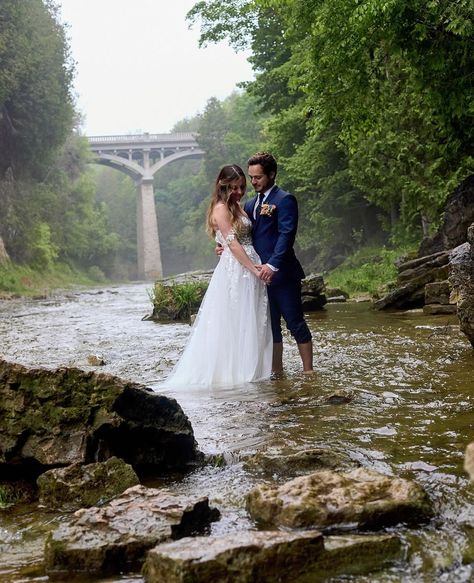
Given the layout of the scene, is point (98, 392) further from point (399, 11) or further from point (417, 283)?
point (417, 283)

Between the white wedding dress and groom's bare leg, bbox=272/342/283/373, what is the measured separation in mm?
125

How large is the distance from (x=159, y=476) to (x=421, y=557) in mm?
1598

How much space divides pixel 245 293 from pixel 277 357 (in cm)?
68

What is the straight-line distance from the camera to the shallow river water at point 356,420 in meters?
2.38

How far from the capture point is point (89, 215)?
6250cm

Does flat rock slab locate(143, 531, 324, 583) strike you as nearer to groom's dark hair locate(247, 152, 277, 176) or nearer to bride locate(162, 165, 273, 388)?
bride locate(162, 165, 273, 388)

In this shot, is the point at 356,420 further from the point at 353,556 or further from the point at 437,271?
the point at 437,271

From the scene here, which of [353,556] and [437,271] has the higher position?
[437,271]

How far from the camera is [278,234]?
589 centimetres

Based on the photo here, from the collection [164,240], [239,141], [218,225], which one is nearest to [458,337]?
[218,225]

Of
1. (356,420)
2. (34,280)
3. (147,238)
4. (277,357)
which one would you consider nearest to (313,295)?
(277,357)

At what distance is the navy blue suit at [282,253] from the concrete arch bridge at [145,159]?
66201mm

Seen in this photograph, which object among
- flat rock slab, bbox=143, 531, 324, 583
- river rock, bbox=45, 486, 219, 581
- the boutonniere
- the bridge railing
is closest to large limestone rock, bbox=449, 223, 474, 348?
the boutonniere

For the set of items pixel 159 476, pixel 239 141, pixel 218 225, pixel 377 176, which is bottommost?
pixel 159 476
